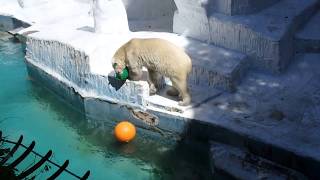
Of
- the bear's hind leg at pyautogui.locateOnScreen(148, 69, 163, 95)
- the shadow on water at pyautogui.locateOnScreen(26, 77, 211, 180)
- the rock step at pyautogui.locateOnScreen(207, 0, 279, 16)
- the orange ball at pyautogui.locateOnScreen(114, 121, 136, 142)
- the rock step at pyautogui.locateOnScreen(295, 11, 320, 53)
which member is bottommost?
the shadow on water at pyautogui.locateOnScreen(26, 77, 211, 180)

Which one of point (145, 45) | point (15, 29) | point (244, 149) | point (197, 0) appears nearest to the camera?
point (244, 149)

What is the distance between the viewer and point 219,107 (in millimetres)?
7125

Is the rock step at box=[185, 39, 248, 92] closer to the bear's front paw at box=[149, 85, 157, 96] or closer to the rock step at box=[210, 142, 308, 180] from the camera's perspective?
the bear's front paw at box=[149, 85, 157, 96]

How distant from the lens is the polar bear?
6.84 metres

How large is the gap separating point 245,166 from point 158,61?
78.3 inches

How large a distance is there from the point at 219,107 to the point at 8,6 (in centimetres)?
768

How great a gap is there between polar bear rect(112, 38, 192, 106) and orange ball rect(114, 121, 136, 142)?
0.77 m

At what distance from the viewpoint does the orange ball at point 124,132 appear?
7.23 meters

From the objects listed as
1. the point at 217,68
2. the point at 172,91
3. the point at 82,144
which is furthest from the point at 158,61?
the point at 82,144

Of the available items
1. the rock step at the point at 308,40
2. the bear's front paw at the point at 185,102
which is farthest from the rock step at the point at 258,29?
the bear's front paw at the point at 185,102

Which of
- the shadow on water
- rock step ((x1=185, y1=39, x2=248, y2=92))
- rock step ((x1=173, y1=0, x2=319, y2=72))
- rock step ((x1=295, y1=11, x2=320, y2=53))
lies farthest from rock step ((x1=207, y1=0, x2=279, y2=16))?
the shadow on water

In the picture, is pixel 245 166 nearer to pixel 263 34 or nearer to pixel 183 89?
pixel 183 89

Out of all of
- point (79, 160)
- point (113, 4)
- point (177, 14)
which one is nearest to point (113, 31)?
point (113, 4)

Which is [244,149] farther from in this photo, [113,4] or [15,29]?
[15,29]
